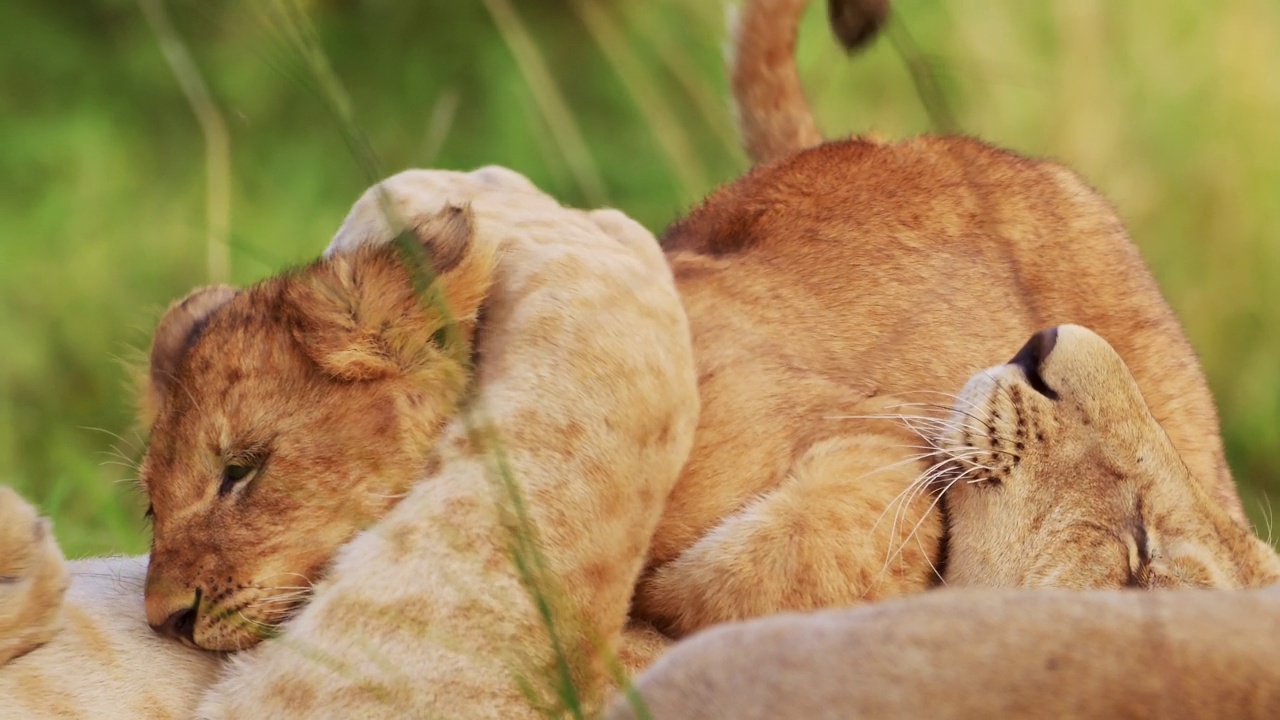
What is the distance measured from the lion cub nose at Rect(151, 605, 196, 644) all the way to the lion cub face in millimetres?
885

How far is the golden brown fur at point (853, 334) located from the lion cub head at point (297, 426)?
33cm

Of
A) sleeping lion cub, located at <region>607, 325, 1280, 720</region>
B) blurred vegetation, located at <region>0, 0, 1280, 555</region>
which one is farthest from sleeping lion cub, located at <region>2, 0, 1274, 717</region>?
blurred vegetation, located at <region>0, 0, 1280, 555</region>

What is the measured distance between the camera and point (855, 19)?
2492 mm

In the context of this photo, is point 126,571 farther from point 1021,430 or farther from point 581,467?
point 1021,430

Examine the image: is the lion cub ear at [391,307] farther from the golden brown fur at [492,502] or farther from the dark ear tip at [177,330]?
the dark ear tip at [177,330]

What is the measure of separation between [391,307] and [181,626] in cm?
44

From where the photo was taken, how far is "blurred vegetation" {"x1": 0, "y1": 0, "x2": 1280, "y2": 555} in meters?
4.09

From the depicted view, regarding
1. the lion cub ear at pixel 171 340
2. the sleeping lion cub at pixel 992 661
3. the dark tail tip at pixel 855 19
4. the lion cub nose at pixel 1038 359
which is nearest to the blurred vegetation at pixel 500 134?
the dark tail tip at pixel 855 19

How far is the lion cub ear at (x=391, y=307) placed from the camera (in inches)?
71.6

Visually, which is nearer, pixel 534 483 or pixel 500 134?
pixel 534 483

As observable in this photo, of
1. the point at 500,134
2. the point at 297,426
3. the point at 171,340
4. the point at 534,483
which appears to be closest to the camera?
the point at 534,483

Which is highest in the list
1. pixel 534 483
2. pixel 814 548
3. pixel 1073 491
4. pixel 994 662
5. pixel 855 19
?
pixel 855 19

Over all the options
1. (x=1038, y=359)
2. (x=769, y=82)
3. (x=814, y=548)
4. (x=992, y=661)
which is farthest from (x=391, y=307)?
(x=769, y=82)

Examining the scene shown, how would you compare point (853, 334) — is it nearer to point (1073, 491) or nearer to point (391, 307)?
point (1073, 491)
